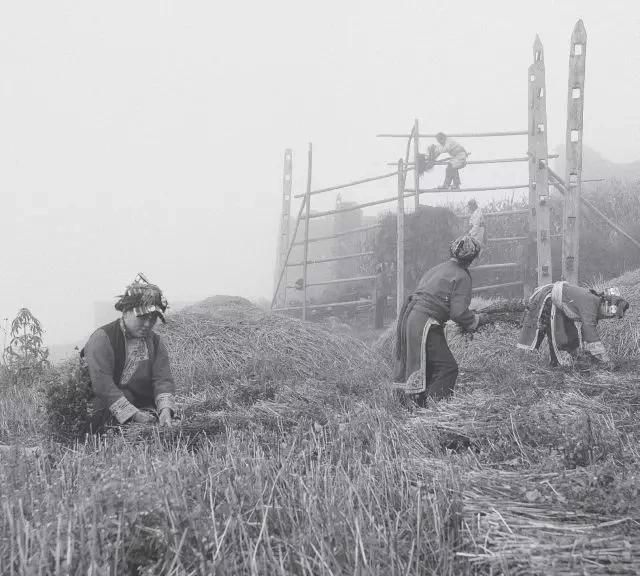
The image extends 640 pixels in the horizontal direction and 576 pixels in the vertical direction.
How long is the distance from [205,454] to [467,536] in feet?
4.67

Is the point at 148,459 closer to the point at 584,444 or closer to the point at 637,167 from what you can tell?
the point at 584,444

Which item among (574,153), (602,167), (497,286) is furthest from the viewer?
(602,167)

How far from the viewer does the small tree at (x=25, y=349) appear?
26.1 ft

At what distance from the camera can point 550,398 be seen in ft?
14.5

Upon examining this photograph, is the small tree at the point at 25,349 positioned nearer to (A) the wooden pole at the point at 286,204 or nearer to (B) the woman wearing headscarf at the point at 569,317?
(B) the woman wearing headscarf at the point at 569,317

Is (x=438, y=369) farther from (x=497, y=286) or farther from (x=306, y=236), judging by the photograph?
(x=306, y=236)

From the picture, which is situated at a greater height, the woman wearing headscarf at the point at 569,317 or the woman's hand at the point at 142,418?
the woman wearing headscarf at the point at 569,317

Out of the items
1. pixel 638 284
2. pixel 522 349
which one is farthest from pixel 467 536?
pixel 638 284

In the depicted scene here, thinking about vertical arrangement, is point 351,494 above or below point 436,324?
below

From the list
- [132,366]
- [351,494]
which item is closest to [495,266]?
[132,366]

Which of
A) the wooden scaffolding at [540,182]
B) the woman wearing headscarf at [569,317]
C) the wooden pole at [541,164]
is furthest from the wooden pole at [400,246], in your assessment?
the woman wearing headscarf at [569,317]

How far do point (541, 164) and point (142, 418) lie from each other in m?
7.44

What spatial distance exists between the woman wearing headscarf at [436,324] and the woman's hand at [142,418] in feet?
6.33

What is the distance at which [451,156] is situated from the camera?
37.9 ft
